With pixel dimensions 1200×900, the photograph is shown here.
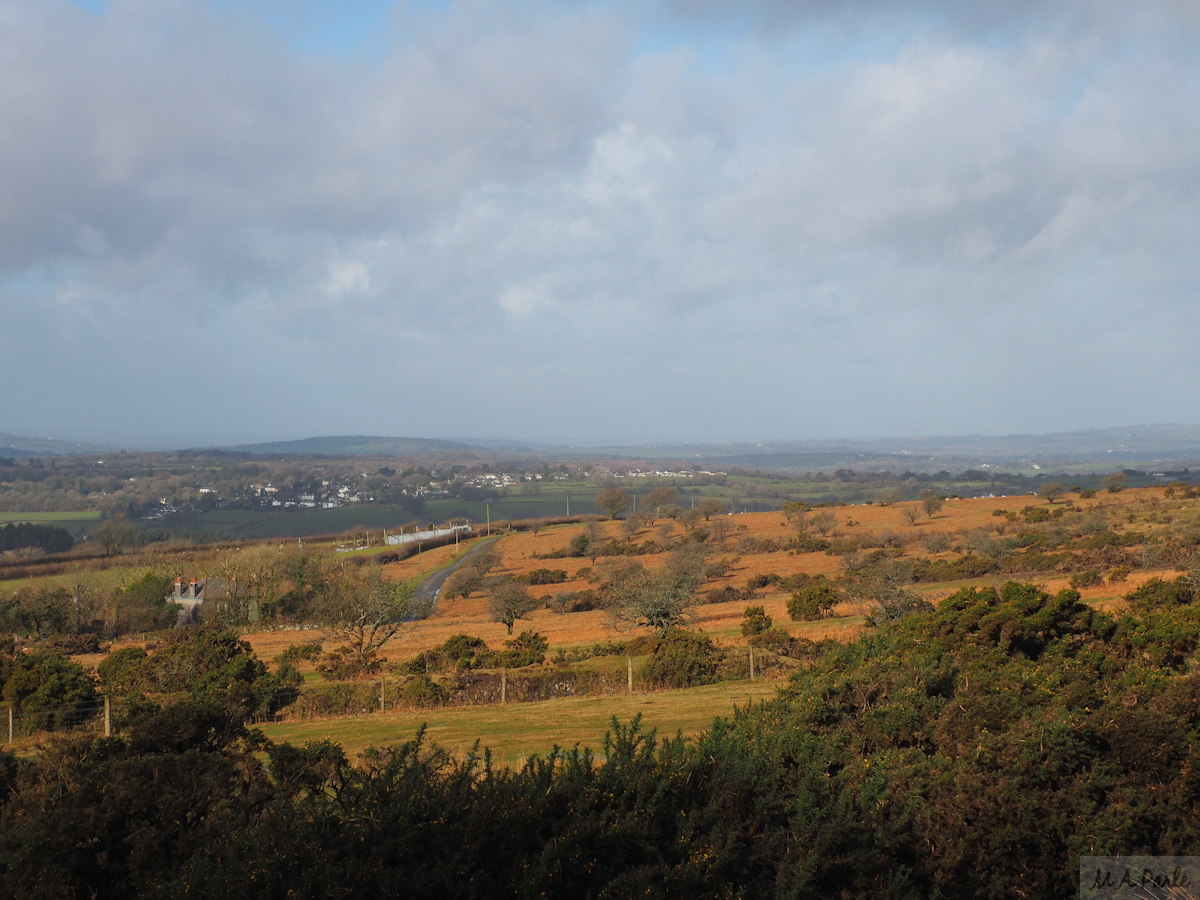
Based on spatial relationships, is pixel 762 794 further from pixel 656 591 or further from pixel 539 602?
pixel 539 602

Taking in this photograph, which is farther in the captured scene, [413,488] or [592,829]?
[413,488]

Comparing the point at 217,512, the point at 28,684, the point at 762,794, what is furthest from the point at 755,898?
the point at 217,512

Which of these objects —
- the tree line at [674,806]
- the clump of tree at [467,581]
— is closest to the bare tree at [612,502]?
the clump of tree at [467,581]

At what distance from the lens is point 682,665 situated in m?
20.0

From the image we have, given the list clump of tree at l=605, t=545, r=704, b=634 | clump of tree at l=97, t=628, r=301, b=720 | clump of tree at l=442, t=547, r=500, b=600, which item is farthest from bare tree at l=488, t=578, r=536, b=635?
clump of tree at l=442, t=547, r=500, b=600

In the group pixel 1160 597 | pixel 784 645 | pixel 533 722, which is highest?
pixel 1160 597

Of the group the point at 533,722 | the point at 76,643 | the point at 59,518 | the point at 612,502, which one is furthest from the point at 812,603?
the point at 59,518

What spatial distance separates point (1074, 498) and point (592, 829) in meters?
79.5

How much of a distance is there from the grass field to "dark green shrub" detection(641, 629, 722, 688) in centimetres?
77

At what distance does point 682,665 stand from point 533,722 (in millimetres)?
5740

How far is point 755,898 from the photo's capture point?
5391 mm

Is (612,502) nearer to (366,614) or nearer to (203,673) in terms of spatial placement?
(366,614)

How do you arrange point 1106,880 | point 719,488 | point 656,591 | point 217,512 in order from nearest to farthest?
1. point 1106,880
2. point 656,591
3. point 217,512
4. point 719,488

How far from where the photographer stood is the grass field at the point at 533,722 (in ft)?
43.8
